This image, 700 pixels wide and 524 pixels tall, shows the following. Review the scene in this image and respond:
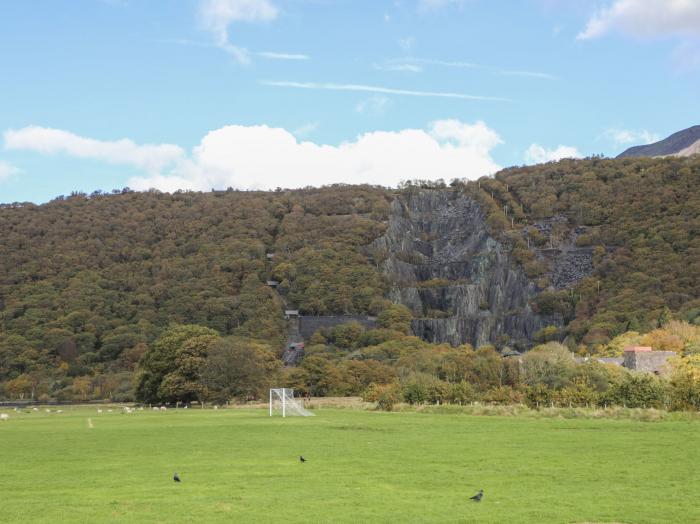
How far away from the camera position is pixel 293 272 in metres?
152

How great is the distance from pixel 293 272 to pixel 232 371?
74367 millimetres

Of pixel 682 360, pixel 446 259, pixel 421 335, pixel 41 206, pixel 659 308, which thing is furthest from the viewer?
pixel 41 206

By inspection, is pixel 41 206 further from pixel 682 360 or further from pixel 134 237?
pixel 682 360

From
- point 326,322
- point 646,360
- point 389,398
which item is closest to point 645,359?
point 646,360

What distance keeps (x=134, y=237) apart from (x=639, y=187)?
94442mm

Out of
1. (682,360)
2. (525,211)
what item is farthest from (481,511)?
(525,211)

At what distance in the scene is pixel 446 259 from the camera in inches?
6575

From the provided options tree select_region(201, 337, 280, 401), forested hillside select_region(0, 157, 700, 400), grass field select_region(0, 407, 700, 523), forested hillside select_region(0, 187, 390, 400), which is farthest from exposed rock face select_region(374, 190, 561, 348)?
grass field select_region(0, 407, 700, 523)

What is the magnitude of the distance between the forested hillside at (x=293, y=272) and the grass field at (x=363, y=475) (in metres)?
46.0

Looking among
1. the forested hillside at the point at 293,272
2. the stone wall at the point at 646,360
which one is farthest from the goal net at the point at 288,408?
the stone wall at the point at 646,360

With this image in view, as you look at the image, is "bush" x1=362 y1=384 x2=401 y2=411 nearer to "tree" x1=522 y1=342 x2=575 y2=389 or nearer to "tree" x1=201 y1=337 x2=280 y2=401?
"tree" x1=522 y1=342 x2=575 y2=389

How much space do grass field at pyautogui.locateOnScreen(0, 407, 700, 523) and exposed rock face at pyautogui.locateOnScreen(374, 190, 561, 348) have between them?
9341 centimetres

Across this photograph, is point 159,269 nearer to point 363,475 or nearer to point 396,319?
point 396,319

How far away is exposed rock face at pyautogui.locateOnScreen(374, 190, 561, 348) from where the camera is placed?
133 metres
